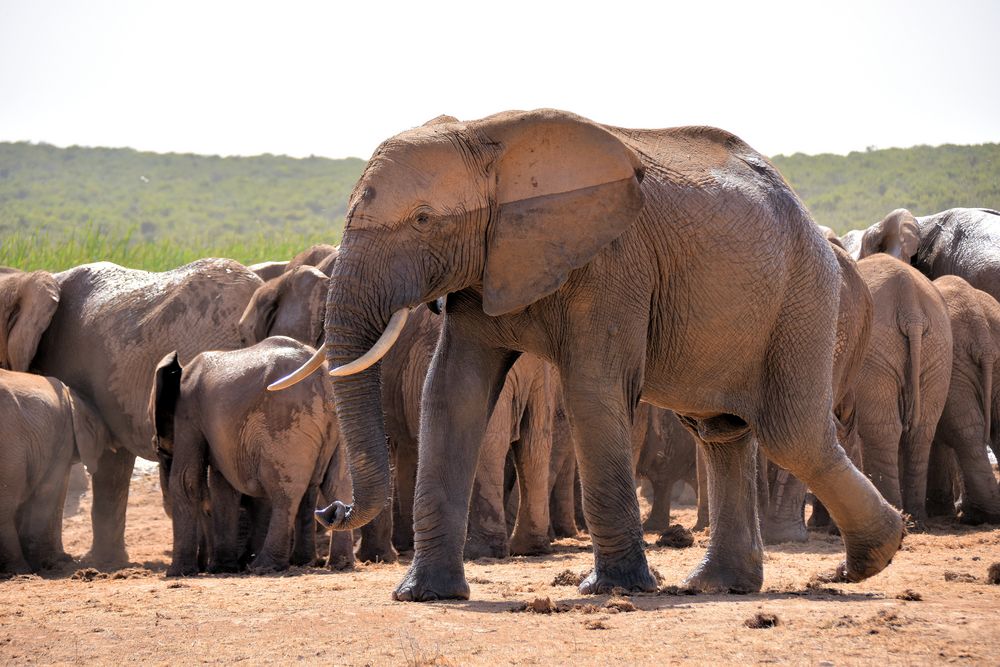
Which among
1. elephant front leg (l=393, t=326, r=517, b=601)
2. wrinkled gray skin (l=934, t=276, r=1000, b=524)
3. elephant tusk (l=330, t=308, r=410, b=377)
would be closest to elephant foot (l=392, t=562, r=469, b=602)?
elephant front leg (l=393, t=326, r=517, b=601)

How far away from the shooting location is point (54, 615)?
6988 mm

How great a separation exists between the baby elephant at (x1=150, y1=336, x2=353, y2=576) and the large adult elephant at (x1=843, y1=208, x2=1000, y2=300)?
8016 mm

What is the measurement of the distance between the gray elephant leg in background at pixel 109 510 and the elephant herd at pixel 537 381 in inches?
1.4

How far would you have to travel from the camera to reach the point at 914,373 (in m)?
12.1

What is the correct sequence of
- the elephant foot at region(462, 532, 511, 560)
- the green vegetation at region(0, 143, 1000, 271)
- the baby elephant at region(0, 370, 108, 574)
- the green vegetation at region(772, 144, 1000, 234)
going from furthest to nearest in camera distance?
the green vegetation at region(0, 143, 1000, 271) < the green vegetation at region(772, 144, 1000, 234) < the elephant foot at region(462, 532, 511, 560) < the baby elephant at region(0, 370, 108, 574)

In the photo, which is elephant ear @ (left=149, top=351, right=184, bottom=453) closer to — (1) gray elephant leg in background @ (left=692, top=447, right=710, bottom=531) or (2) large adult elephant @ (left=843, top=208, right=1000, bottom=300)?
(1) gray elephant leg in background @ (left=692, top=447, right=710, bottom=531)

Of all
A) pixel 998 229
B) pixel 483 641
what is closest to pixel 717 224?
pixel 483 641

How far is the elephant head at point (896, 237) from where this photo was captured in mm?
15648

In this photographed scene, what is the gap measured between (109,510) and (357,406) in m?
6.52

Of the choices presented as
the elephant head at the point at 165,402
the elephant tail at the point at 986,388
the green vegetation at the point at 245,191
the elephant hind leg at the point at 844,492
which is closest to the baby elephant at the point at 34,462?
the elephant head at the point at 165,402

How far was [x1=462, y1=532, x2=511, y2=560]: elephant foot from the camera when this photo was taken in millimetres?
10570

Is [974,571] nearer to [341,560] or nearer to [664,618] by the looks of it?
[664,618]

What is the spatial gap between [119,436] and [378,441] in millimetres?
6992

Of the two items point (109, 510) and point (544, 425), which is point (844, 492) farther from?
point (109, 510)
